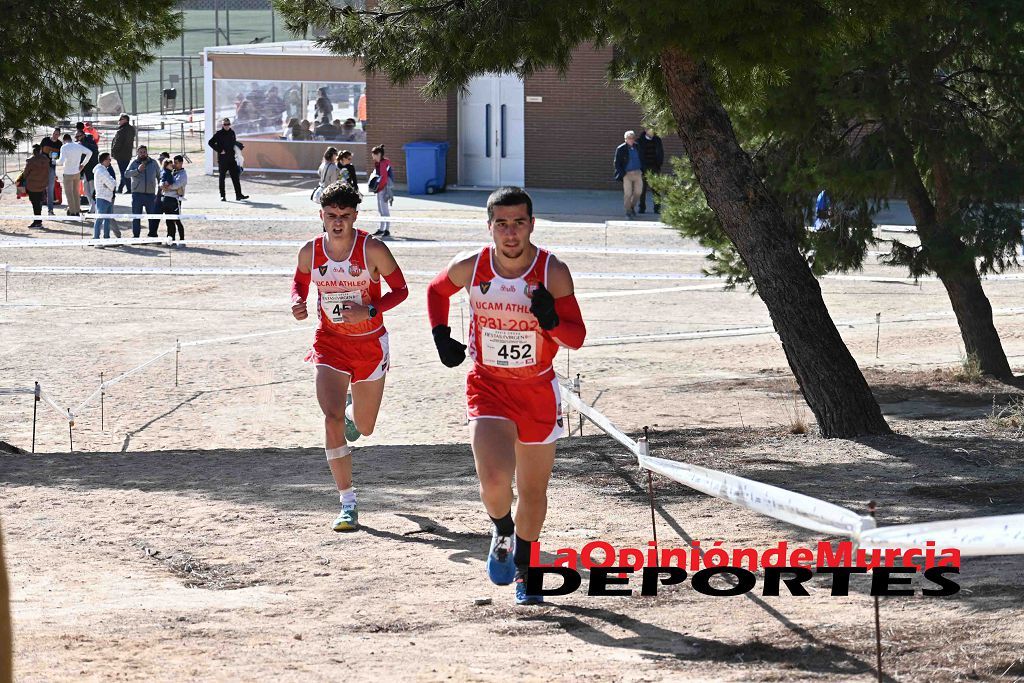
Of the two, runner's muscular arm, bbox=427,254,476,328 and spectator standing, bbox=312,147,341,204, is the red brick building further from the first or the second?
runner's muscular arm, bbox=427,254,476,328

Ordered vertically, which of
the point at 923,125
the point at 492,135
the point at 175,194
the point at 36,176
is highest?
the point at 492,135

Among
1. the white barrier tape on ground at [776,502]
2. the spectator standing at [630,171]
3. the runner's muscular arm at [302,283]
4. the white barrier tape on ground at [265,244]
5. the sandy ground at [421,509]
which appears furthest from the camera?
the spectator standing at [630,171]

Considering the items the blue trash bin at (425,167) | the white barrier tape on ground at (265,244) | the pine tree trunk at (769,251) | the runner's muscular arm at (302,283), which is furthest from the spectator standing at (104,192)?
the runner's muscular arm at (302,283)

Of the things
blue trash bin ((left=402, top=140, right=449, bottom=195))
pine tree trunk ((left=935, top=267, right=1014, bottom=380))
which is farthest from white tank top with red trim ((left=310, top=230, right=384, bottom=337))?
blue trash bin ((left=402, top=140, right=449, bottom=195))

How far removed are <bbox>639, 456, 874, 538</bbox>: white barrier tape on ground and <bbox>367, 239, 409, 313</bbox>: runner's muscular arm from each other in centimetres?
201

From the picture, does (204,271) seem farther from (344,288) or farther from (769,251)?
(344,288)

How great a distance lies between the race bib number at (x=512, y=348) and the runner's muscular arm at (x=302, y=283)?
208 centimetres

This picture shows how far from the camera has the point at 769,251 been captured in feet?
31.7

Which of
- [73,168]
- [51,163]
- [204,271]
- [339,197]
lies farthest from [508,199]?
[51,163]

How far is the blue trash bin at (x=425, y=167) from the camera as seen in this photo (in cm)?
3180

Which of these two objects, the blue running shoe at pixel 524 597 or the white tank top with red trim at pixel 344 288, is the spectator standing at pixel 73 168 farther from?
the blue running shoe at pixel 524 597

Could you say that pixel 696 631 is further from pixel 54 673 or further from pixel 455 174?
pixel 455 174

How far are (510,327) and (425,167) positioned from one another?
26.1 metres

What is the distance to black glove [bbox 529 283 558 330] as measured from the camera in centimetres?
588
